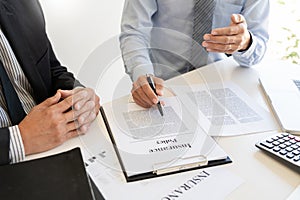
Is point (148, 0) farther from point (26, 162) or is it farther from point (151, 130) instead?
point (26, 162)

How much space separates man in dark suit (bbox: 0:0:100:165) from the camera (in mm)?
796

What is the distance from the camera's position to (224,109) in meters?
0.95

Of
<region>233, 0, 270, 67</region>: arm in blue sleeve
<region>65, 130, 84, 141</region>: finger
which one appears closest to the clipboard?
<region>65, 130, 84, 141</region>: finger

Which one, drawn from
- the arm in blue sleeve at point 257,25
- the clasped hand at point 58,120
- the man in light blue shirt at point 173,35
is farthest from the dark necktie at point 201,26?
the clasped hand at point 58,120

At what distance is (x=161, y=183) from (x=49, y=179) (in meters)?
0.21

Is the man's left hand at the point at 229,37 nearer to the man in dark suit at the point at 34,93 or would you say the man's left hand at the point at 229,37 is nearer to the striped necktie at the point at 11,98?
the man in dark suit at the point at 34,93

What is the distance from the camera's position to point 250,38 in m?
1.11

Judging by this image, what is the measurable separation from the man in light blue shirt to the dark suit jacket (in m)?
0.23

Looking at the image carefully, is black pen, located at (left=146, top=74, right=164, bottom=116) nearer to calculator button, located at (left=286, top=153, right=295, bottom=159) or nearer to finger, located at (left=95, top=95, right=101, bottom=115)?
finger, located at (left=95, top=95, right=101, bottom=115)

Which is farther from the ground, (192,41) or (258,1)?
(258,1)

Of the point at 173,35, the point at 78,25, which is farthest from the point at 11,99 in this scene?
the point at 78,25

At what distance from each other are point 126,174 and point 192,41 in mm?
619

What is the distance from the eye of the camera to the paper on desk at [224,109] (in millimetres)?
890

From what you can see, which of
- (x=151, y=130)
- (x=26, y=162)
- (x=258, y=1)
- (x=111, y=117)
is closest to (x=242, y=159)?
(x=151, y=130)
